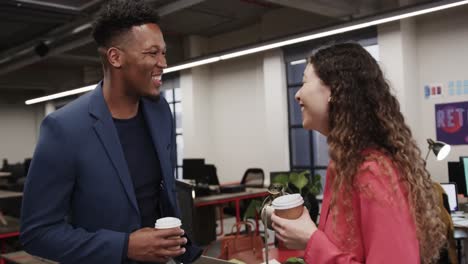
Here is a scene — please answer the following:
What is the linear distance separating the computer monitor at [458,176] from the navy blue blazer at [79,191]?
4489 millimetres

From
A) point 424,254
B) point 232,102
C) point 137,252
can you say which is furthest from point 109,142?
point 232,102

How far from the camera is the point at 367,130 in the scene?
4.19 ft

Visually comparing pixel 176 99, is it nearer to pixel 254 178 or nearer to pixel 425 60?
pixel 254 178

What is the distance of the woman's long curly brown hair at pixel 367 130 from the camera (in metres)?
1.24

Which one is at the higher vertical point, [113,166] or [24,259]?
[113,166]

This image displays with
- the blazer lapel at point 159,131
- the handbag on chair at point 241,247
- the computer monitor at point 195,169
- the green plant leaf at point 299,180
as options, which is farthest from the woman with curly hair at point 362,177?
the computer monitor at point 195,169

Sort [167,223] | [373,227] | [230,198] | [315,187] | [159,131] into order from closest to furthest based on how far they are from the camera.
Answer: [373,227] < [167,223] < [159,131] < [315,187] < [230,198]

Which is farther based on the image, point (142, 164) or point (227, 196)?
point (227, 196)

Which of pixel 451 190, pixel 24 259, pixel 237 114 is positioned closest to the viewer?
pixel 24 259

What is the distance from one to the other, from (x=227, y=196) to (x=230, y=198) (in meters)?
0.08

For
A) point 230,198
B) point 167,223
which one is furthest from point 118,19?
point 230,198

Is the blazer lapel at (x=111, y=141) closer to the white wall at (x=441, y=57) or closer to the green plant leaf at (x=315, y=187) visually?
the green plant leaf at (x=315, y=187)

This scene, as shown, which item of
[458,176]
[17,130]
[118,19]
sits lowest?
[458,176]

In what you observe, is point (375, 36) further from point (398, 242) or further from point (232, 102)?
→ point (398, 242)
